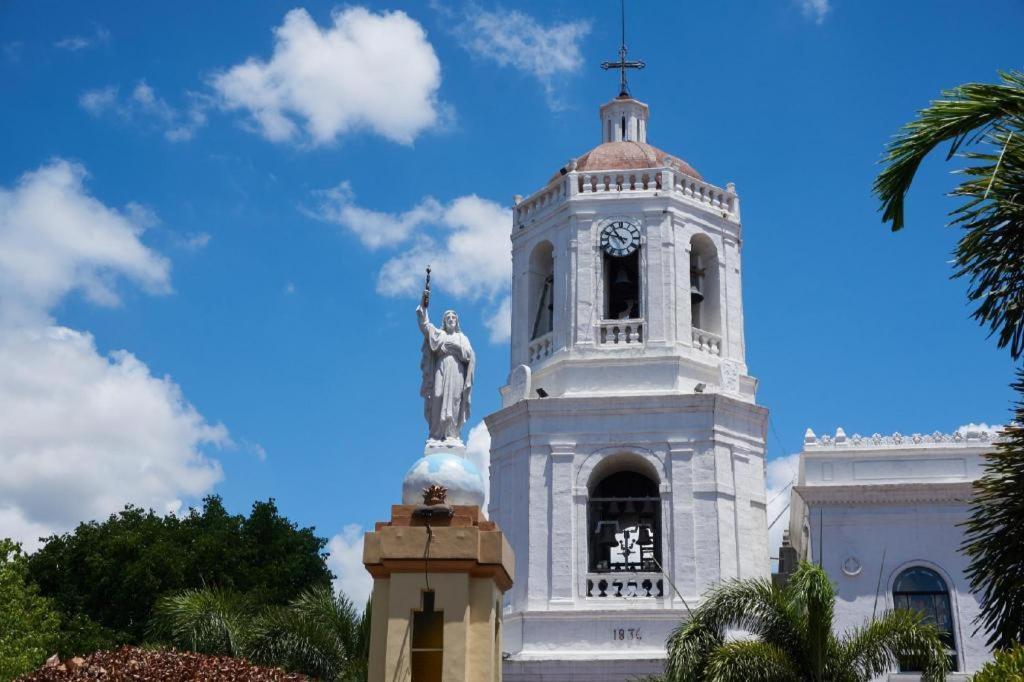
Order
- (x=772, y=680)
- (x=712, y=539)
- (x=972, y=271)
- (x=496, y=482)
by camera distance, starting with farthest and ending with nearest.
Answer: (x=496, y=482), (x=712, y=539), (x=772, y=680), (x=972, y=271)

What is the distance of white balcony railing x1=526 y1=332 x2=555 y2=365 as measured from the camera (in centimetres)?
2875

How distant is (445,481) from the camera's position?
14203 millimetres

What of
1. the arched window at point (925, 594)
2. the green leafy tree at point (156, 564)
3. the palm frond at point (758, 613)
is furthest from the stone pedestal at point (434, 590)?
the green leafy tree at point (156, 564)

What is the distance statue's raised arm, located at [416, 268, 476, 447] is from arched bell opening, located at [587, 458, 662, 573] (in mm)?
11850

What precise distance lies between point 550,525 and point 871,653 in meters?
8.81

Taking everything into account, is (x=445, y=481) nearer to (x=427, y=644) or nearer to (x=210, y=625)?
(x=427, y=644)

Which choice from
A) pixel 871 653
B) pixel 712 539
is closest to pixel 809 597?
pixel 871 653

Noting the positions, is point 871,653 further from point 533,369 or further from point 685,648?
point 533,369

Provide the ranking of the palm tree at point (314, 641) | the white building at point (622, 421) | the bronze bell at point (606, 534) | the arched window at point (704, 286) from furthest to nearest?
the arched window at point (704, 286)
the bronze bell at point (606, 534)
the white building at point (622, 421)
the palm tree at point (314, 641)

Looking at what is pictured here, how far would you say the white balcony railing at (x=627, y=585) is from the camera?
25.8m

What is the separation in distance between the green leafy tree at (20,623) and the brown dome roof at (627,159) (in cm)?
1532

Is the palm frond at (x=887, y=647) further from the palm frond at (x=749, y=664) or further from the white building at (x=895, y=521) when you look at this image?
the white building at (x=895, y=521)

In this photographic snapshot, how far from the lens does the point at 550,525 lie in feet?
86.5

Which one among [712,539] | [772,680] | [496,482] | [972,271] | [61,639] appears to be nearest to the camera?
[972,271]
